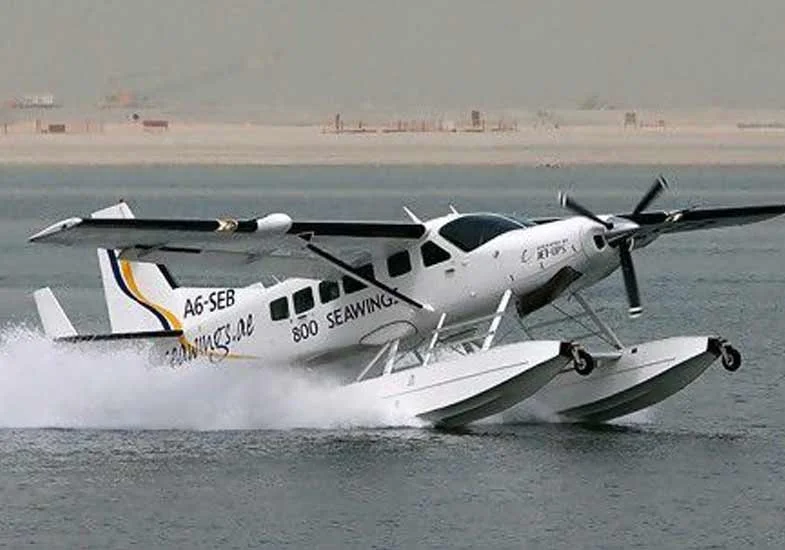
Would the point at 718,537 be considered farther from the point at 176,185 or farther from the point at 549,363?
the point at 176,185

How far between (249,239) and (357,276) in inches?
69.4

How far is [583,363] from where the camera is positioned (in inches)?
1321

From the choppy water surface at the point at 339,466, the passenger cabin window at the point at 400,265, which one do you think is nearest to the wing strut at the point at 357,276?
the passenger cabin window at the point at 400,265

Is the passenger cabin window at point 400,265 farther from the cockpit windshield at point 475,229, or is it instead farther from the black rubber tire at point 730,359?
the black rubber tire at point 730,359

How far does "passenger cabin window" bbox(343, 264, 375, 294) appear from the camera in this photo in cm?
3550

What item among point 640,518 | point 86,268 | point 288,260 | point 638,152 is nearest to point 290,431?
point 288,260

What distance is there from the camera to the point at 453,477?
3256 centimetres

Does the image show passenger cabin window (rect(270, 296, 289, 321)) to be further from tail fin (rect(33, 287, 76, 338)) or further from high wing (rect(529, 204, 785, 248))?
high wing (rect(529, 204, 785, 248))

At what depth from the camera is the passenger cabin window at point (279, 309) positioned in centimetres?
3650

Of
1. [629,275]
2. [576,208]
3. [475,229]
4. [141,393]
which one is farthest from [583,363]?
[141,393]

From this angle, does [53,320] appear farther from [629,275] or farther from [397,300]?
[629,275]

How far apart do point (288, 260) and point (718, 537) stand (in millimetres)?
8650

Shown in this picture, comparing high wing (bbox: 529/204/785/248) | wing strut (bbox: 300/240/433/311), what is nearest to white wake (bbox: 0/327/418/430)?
wing strut (bbox: 300/240/433/311)

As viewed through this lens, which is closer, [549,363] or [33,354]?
[549,363]
